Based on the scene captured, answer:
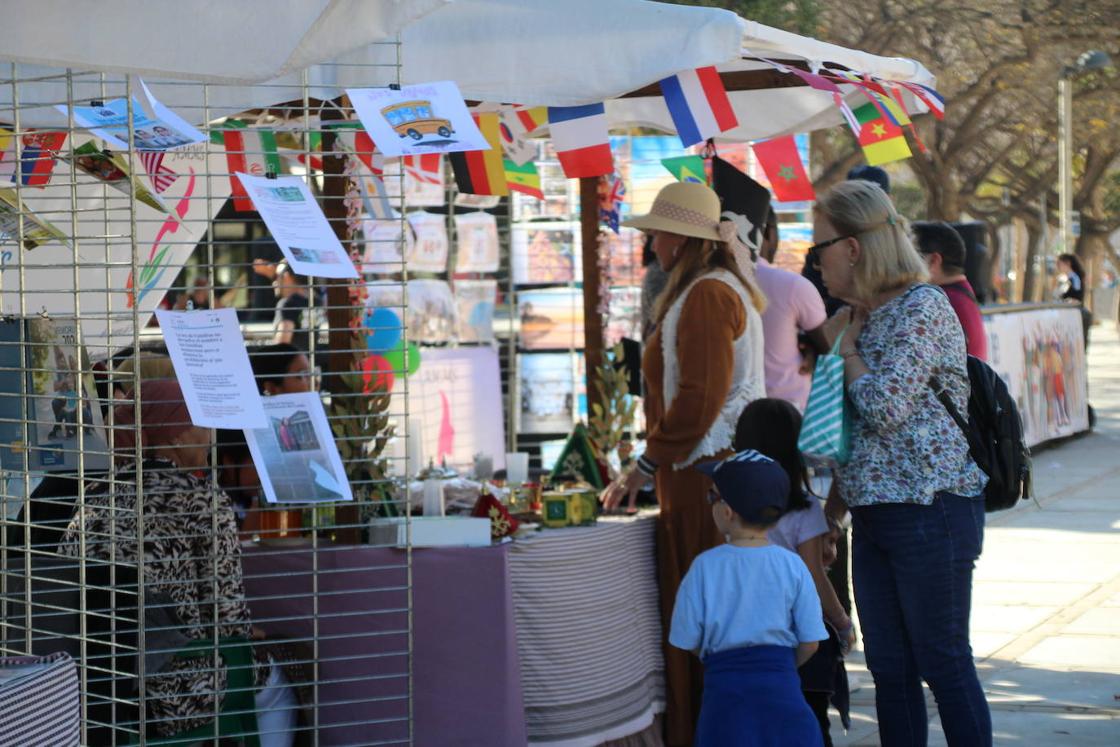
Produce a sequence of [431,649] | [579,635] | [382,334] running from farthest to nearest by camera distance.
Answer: [382,334] → [579,635] → [431,649]

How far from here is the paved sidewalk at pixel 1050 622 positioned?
17.9ft

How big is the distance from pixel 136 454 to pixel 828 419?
5.98 ft

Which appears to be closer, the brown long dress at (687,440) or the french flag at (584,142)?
the brown long dress at (687,440)

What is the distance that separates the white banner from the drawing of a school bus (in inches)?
360

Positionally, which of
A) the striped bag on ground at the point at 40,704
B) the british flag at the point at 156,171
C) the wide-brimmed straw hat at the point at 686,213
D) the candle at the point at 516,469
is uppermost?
the british flag at the point at 156,171

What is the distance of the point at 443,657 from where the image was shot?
446cm

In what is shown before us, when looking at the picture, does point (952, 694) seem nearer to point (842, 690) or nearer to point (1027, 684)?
point (842, 690)

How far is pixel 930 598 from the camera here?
3.93 meters

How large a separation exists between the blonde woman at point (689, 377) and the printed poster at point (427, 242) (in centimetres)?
416

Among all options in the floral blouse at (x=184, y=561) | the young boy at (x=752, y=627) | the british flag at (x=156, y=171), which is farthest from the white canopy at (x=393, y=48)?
the young boy at (x=752, y=627)

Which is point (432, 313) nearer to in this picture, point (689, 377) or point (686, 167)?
point (686, 167)

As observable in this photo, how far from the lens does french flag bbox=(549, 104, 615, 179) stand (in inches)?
203

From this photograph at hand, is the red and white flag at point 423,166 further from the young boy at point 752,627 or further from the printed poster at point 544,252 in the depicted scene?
the young boy at point 752,627

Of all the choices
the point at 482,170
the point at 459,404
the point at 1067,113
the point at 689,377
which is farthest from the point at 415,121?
the point at 1067,113
